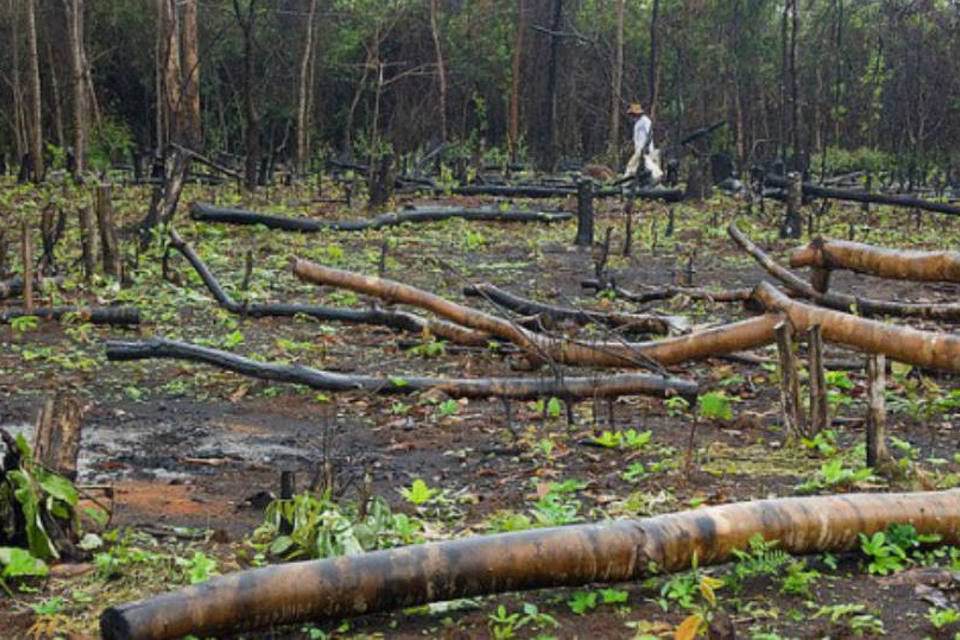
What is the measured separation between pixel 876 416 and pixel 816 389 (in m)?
1.06

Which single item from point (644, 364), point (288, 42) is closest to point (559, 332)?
point (644, 364)

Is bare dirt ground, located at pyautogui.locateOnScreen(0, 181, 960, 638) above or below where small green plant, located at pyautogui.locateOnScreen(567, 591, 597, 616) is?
below

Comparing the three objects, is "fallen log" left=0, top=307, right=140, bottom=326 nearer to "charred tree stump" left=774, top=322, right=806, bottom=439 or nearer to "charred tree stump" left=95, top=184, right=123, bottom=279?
"charred tree stump" left=95, top=184, right=123, bottom=279

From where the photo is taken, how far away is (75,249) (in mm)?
15328

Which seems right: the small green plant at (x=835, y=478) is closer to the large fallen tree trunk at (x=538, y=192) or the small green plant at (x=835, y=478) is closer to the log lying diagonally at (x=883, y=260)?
the log lying diagonally at (x=883, y=260)

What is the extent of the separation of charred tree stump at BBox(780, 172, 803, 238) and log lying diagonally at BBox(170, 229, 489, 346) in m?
8.51

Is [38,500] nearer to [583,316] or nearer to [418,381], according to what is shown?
[418,381]

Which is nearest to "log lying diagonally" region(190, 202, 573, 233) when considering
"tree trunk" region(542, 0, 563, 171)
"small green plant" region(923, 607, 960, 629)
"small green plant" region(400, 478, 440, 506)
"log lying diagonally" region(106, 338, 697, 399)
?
"log lying diagonally" region(106, 338, 697, 399)

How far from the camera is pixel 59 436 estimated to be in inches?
220

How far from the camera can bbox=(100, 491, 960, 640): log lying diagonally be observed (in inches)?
164

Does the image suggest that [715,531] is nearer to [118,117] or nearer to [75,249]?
[75,249]

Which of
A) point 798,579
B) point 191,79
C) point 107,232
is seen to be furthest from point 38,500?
point 191,79

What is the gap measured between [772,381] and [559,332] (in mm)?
1695

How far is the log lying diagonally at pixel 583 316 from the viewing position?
1012cm
